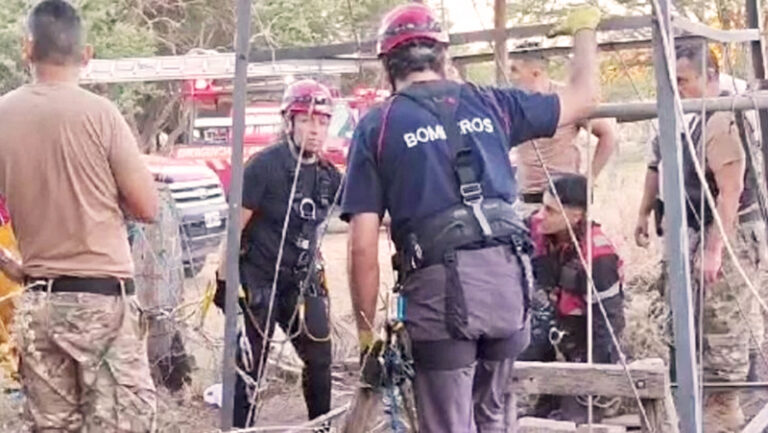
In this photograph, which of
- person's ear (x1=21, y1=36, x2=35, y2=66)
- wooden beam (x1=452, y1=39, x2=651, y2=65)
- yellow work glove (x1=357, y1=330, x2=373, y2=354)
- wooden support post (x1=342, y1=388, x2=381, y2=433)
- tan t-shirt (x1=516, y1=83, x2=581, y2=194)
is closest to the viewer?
yellow work glove (x1=357, y1=330, x2=373, y2=354)

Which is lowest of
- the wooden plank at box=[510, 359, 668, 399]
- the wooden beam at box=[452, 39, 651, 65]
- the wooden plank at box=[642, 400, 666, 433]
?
the wooden plank at box=[642, 400, 666, 433]

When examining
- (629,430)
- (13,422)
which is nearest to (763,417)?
(629,430)

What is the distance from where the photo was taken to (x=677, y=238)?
12.3 feet

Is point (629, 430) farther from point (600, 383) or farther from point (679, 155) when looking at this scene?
point (679, 155)

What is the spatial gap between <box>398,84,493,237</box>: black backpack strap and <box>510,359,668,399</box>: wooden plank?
1174 millimetres

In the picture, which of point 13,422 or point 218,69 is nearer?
point 13,422

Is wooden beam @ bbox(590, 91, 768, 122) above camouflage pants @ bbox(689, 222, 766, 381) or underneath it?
above

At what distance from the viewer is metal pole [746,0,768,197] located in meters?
6.13

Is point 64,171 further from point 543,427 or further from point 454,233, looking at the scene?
point 543,427

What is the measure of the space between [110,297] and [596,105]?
1.73 m

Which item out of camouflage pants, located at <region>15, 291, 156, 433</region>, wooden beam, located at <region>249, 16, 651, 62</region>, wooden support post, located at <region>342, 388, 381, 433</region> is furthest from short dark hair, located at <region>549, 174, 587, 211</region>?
camouflage pants, located at <region>15, 291, 156, 433</region>

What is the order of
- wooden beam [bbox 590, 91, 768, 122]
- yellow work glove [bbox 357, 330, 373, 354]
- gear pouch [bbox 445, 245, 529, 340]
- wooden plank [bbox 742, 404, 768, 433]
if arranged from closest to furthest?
gear pouch [bbox 445, 245, 529, 340], yellow work glove [bbox 357, 330, 373, 354], wooden beam [bbox 590, 91, 768, 122], wooden plank [bbox 742, 404, 768, 433]

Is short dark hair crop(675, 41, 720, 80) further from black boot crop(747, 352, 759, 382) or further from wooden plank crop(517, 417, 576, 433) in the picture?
wooden plank crop(517, 417, 576, 433)

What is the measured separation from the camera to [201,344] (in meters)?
8.31
